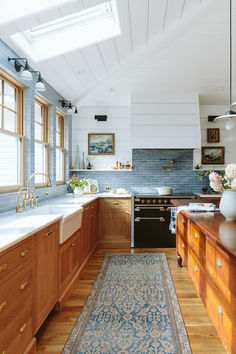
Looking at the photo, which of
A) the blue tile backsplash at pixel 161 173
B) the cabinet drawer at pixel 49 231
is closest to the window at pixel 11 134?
the cabinet drawer at pixel 49 231

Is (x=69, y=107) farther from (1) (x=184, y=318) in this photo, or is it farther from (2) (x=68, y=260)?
(1) (x=184, y=318)

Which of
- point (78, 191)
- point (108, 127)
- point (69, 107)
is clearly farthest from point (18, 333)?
point (108, 127)

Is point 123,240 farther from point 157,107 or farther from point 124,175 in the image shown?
point 157,107

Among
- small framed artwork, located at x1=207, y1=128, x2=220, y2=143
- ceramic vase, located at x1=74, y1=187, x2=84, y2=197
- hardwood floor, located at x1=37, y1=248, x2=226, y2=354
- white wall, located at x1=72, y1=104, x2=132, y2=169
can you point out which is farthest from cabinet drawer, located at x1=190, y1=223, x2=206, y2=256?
small framed artwork, located at x1=207, y1=128, x2=220, y2=143

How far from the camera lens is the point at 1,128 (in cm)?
267

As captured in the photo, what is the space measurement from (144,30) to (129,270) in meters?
3.00

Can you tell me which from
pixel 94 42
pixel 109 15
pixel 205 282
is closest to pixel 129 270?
pixel 205 282

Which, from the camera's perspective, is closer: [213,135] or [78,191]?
[78,191]

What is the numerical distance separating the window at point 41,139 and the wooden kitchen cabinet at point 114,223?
48.3 inches

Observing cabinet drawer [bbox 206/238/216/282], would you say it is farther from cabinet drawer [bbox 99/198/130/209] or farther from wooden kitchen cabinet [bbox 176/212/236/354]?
cabinet drawer [bbox 99/198/130/209]

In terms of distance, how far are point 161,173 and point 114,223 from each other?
141 cm

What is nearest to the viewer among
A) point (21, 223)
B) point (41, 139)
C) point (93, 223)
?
point (21, 223)

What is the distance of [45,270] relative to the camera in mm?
2139

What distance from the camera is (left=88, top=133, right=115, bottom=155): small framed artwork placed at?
535 centimetres
